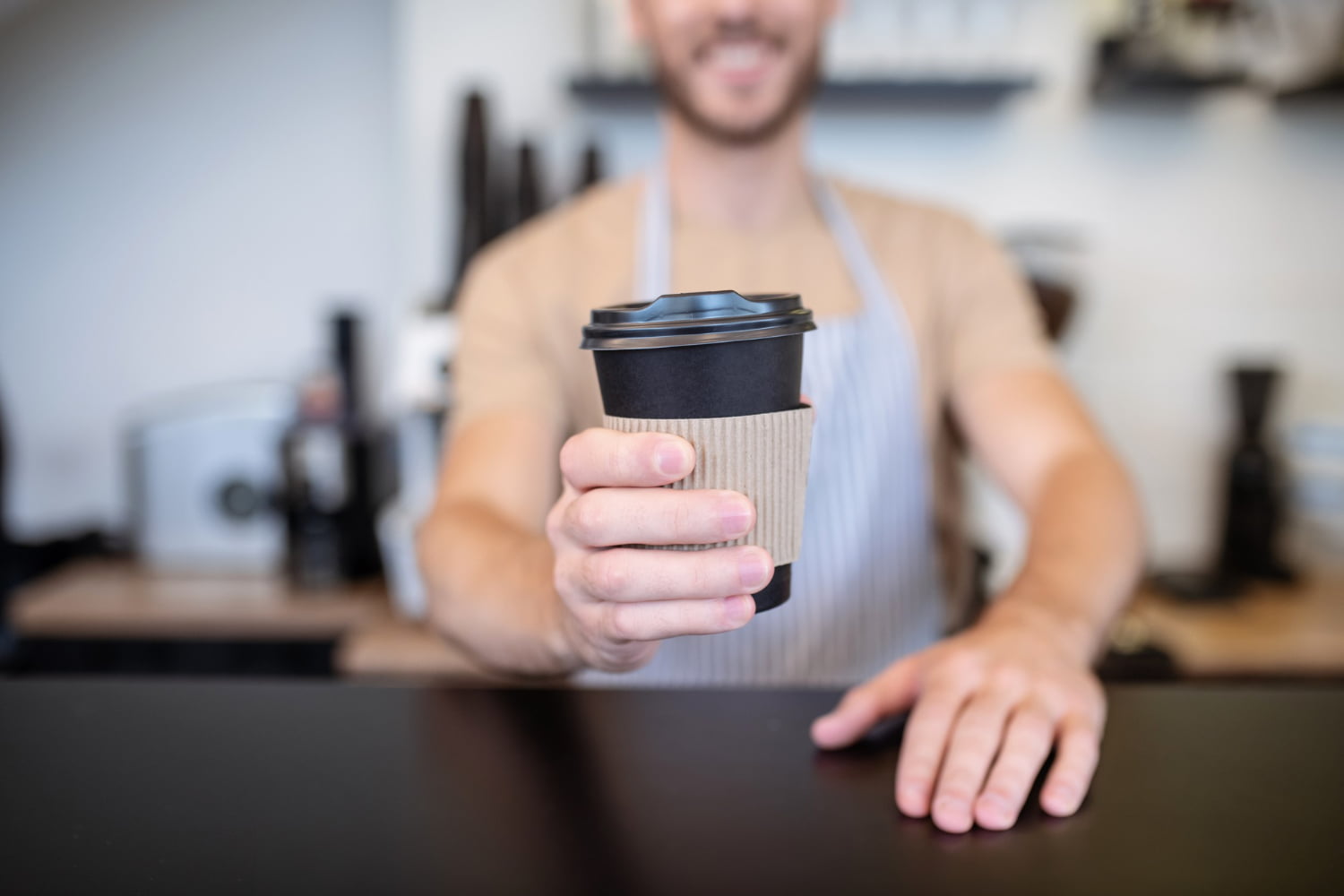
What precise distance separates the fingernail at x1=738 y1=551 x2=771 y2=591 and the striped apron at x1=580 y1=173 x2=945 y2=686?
53cm

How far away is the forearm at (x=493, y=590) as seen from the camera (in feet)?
2.44

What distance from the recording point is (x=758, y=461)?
0.41 m

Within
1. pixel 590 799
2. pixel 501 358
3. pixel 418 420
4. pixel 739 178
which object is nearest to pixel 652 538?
pixel 590 799

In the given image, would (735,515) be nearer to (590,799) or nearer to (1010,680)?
(590,799)

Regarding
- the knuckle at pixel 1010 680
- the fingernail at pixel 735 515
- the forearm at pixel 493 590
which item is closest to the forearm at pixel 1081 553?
the knuckle at pixel 1010 680

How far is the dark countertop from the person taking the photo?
47cm

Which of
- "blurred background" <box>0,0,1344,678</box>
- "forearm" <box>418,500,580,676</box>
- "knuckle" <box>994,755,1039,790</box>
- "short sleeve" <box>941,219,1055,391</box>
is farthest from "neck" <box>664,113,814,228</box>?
"knuckle" <box>994,755,1039,790</box>

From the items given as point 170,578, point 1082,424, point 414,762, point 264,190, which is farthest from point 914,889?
point 264,190

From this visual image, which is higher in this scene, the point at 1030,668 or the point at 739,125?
the point at 739,125

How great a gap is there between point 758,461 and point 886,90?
1.60 metres

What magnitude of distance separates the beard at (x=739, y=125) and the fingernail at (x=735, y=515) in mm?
856

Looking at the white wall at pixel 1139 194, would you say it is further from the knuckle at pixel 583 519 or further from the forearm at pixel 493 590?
the knuckle at pixel 583 519

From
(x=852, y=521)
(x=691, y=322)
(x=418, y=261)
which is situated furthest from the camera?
(x=418, y=261)

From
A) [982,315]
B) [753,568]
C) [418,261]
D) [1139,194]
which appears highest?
[1139,194]
